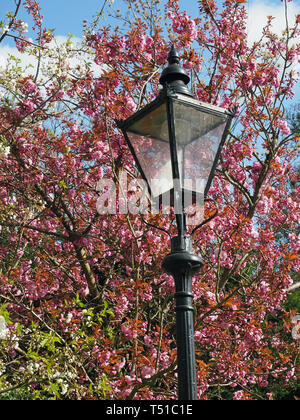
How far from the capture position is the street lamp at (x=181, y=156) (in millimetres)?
2455

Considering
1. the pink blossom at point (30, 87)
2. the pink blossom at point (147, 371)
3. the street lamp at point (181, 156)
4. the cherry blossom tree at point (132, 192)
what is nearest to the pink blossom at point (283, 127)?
the cherry blossom tree at point (132, 192)

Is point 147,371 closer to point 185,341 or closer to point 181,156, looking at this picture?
point 185,341

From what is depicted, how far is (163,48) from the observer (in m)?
6.32

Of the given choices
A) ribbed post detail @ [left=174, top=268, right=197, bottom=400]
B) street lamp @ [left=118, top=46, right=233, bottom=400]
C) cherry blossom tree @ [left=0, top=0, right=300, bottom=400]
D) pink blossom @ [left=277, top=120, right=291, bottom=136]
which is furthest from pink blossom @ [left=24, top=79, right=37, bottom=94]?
ribbed post detail @ [left=174, top=268, right=197, bottom=400]

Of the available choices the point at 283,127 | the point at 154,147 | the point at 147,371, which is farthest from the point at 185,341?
the point at 283,127

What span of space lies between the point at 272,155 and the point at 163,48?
2243mm

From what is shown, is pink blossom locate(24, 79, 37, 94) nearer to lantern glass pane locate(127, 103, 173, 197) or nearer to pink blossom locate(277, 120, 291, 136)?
lantern glass pane locate(127, 103, 173, 197)

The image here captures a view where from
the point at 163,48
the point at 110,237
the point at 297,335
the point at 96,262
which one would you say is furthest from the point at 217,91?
the point at 297,335

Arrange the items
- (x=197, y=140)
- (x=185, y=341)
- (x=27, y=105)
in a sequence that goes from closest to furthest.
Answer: (x=185, y=341)
(x=197, y=140)
(x=27, y=105)

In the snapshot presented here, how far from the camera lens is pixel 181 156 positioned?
2623mm

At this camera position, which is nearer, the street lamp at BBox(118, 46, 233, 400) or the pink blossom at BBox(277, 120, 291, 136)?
the street lamp at BBox(118, 46, 233, 400)

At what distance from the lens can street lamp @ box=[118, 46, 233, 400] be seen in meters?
2.45
